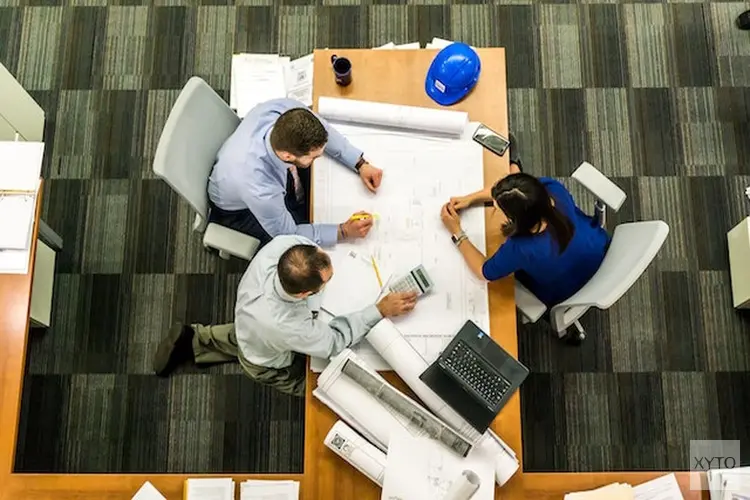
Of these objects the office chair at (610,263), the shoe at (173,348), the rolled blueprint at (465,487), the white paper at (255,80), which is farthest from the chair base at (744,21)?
the shoe at (173,348)

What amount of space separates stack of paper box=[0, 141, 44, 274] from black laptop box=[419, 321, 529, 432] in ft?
4.38

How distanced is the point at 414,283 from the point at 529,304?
40 centimetres

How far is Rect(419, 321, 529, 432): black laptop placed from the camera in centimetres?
186

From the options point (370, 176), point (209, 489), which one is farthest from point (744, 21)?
point (209, 489)

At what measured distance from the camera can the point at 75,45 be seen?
3.25 meters

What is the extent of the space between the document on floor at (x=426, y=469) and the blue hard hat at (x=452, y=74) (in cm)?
106

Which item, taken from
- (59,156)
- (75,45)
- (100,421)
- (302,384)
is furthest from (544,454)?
(75,45)

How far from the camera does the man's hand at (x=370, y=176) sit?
212cm

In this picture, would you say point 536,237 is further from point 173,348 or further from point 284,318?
point 173,348

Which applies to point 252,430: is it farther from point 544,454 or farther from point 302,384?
point 544,454

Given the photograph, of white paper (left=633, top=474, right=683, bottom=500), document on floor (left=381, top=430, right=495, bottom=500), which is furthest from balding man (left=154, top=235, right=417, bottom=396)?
white paper (left=633, top=474, right=683, bottom=500)

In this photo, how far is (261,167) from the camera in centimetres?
220

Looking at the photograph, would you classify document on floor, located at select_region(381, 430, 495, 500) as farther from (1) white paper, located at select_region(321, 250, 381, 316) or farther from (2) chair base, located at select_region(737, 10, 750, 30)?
(2) chair base, located at select_region(737, 10, 750, 30)

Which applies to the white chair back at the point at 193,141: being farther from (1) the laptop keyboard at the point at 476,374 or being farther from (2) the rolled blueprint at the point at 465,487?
(2) the rolled blueprint at the point at 465,487
